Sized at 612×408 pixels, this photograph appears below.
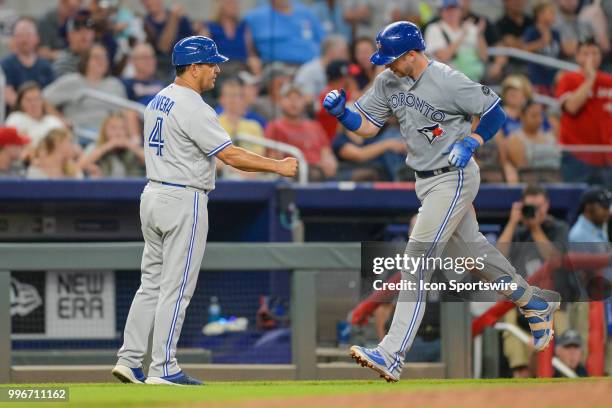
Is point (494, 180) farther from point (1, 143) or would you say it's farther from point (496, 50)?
point (1, 143)

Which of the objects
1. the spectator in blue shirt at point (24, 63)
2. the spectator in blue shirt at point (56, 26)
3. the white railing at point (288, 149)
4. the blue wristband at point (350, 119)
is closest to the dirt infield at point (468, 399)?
the blue wristband at point (350, 119)

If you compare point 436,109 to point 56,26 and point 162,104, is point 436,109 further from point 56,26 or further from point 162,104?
point 56,26

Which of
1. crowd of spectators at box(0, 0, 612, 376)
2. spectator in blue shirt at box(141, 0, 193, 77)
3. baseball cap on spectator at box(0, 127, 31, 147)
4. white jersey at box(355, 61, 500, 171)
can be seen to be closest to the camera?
white jersey at box(355, 61, 500, 171)

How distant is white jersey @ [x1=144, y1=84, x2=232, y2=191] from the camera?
693cm

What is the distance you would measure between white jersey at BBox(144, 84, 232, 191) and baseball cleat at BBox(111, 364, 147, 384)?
3.43 ft

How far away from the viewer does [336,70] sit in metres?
12.5

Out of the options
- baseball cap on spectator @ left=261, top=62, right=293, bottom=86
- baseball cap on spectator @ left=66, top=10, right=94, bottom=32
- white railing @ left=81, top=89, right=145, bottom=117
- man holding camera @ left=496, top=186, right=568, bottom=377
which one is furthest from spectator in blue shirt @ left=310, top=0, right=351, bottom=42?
man holding camera @ left=496, top=186, right=568, bottom=377

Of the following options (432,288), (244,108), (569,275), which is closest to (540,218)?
(569,275)

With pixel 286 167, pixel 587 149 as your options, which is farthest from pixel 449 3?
pixel 286 167

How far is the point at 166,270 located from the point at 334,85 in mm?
5767

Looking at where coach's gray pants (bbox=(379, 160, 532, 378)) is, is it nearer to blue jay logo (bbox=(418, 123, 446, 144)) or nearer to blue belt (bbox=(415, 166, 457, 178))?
blue belt (bbox=(415, 166, 457, 178))

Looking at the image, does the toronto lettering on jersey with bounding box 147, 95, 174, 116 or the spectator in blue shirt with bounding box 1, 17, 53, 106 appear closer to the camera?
the toronto lettering on jersey with bounding box 147, 95, 174, 116

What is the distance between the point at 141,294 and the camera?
7109 mm

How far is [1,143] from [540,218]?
437 cm
